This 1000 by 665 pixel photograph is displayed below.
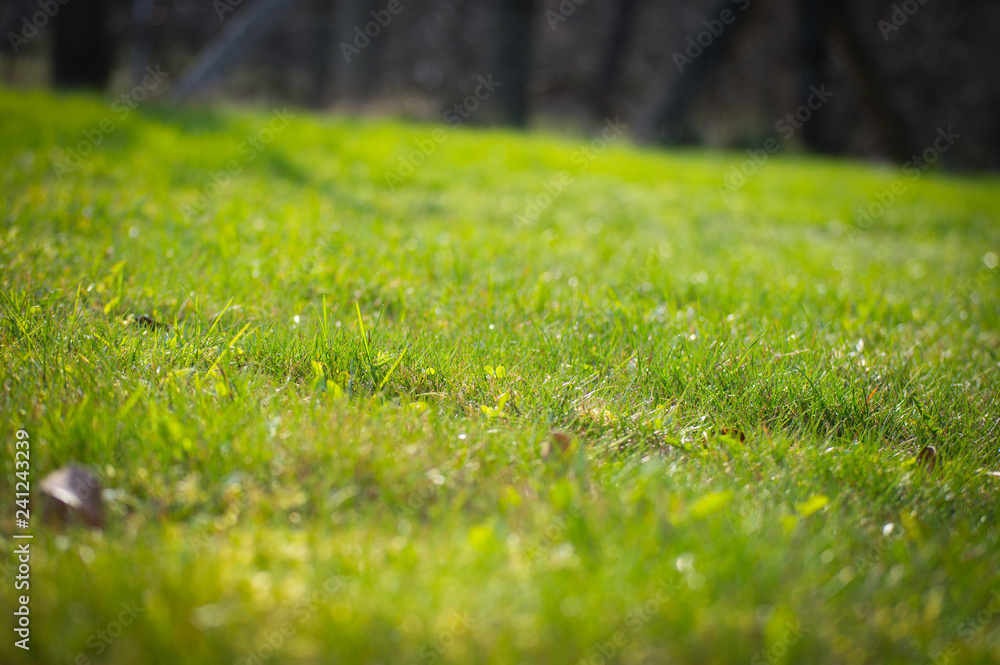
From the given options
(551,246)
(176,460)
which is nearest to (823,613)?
(176,460)

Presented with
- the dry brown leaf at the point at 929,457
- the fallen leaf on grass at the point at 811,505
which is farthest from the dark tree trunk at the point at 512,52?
the fallen leaf on grass at the point at 811,505

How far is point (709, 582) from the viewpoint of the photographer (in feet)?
4.22

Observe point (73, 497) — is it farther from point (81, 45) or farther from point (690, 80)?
point (690, 80)

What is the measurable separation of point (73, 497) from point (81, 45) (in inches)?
389

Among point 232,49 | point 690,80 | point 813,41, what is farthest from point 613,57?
point 232,49

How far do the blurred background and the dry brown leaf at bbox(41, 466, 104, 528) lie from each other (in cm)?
766

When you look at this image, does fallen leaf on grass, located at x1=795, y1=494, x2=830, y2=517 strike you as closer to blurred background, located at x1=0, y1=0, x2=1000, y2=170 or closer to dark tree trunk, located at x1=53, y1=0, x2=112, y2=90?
blurred background, located at x1=0, y1=0, x2=1000, y2=170

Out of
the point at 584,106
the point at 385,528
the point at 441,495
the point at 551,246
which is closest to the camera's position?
the point at 385,528

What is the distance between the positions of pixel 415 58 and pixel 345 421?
13356 mm

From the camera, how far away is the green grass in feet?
3.89

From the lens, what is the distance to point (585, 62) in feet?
44.5

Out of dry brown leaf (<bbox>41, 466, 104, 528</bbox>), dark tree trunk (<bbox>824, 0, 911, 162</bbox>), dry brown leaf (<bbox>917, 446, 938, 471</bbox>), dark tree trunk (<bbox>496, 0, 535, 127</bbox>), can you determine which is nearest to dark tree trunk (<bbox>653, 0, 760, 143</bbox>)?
dark tree trunk (<bbox>824, 0, 911, 162</bbox>)

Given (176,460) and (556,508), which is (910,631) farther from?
(176,460)

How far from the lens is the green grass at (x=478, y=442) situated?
1186 millimetres
